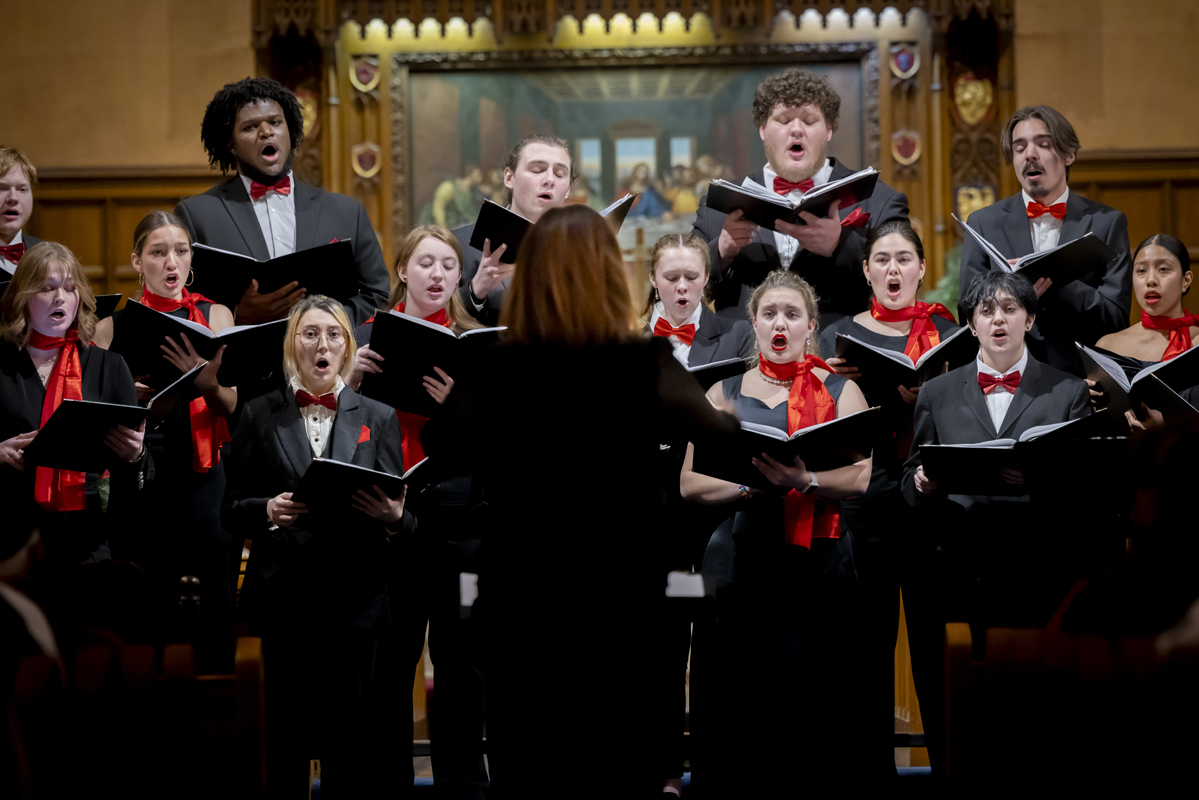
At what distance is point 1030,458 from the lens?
114 inches

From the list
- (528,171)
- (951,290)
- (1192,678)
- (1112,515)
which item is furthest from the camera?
(951,290)

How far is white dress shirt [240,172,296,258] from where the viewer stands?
3.94 m

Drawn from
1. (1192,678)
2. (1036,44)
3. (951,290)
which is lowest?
(1192,678)

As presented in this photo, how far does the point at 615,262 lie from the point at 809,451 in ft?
2.90

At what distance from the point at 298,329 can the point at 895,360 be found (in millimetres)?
1723

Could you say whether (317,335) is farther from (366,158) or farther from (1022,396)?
(366,158)

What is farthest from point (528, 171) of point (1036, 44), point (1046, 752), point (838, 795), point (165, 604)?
point (1036, 44)

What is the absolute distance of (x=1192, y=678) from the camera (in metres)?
1.86

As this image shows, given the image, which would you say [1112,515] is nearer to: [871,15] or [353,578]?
[353,578]

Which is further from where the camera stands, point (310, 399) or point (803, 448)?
point (310, 399)

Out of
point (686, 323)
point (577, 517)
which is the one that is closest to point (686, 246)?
point (686, 323)

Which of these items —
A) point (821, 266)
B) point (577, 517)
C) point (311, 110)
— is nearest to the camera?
point (577, 517)

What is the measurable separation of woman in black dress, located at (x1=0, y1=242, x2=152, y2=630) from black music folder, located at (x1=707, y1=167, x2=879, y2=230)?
1.86 m

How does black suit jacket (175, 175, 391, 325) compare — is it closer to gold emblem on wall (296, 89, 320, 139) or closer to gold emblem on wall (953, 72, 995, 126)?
gold emblem on wall (296, 89, 320, 139)
